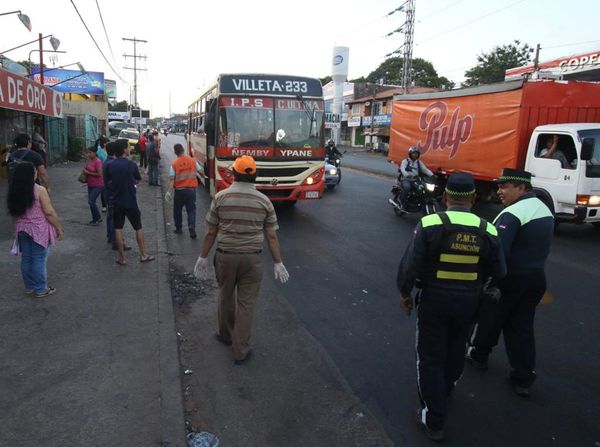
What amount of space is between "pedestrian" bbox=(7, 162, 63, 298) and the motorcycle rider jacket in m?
4.18

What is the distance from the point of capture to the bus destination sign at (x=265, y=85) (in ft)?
34.9

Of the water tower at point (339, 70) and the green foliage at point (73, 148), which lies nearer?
the green foliage at point (73, 148)

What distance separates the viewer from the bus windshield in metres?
10.6

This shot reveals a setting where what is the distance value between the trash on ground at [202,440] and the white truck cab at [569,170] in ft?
25.8

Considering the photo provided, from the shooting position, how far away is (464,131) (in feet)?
42.5

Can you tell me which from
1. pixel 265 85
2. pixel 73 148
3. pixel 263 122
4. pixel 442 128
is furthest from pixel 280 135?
pixel 73 148

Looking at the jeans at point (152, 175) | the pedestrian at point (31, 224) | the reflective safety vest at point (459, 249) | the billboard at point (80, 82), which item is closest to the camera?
the reflective safety vest at point (459, 249)

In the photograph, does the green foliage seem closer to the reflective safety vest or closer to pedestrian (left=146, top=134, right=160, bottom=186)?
pedestrian (left=146, top=134, right=160, bottom=186)

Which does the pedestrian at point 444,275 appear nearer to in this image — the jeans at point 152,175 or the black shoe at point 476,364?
the black shoe at point 476,364

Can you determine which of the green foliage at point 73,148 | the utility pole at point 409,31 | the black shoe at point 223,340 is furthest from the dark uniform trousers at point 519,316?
the utility pole at point 409,31

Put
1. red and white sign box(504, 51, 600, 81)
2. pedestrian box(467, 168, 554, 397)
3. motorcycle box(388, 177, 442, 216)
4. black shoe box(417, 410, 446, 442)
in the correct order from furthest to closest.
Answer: red and white sign box(504, 51, 600, 81)
motorcycle box(388, 177, 442, 216)
pedestrian box(467, 168, 554, 397)
black shoe box(417, 410, 446, 442)

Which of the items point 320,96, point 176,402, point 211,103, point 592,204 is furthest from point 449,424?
point 211,103

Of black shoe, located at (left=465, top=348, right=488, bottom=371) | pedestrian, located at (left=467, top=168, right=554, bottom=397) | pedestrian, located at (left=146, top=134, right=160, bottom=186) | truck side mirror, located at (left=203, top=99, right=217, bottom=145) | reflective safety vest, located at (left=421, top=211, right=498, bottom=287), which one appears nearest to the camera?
reflective safety vest, located at (left=421, top=211, right=498, bottom=287)

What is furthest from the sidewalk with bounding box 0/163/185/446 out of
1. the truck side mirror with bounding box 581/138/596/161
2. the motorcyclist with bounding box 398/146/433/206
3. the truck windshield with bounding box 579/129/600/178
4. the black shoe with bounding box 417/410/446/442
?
the truck windshield with bounding box 579/129/600/178
